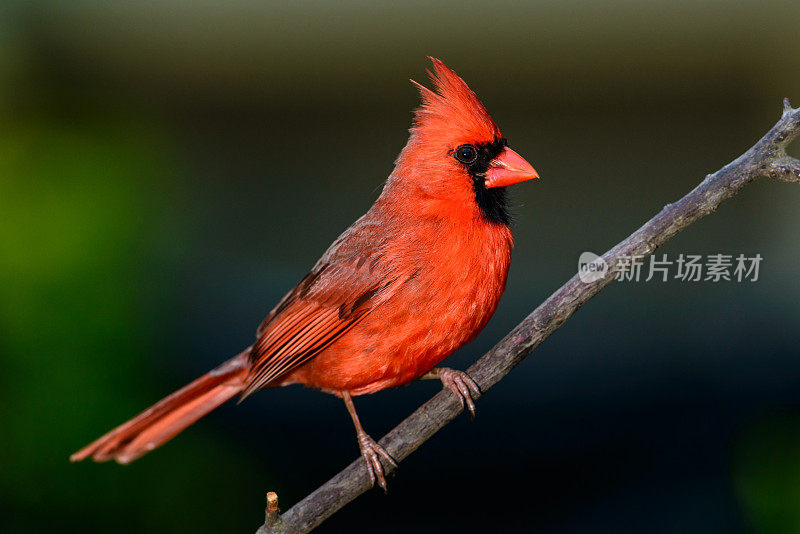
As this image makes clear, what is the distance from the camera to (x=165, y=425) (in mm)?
2062

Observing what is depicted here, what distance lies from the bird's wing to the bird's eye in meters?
0.27

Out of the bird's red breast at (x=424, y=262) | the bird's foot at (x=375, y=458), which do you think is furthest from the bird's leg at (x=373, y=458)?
the bird's red breast at (x=424, y=262)

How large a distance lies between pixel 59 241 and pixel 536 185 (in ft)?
7.51

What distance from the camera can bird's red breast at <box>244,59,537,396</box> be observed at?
1.63 metres

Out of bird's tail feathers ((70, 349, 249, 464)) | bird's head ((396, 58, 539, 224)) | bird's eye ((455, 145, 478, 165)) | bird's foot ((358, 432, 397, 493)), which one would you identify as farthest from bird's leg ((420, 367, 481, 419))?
bird's tail feathers ((70, 349, 249, 464))

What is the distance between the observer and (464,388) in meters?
1.62

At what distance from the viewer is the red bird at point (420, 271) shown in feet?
5.34

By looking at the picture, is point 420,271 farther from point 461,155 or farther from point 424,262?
point 461,155

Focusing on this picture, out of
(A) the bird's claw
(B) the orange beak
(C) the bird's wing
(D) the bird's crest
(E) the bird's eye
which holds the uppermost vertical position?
(D) the bird's crest

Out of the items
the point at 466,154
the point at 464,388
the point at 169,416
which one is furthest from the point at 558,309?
the point at 169,416

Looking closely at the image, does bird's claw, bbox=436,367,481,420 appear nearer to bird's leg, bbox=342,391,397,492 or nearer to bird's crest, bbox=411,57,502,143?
bird's leg, bbox=342,391,397,492

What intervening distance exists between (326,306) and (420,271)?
0.29 m

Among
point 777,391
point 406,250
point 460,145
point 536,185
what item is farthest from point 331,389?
point 536,185

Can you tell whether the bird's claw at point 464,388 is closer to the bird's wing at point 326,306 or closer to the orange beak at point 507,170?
the bird's wing at point 326,306
